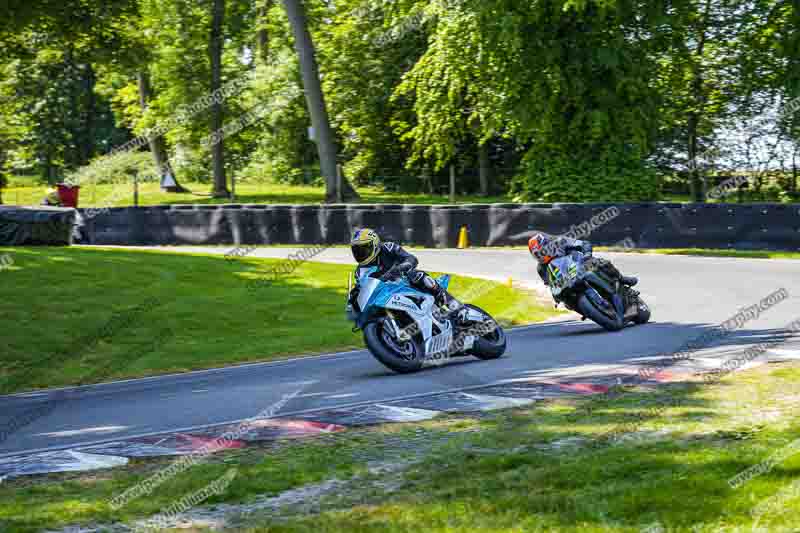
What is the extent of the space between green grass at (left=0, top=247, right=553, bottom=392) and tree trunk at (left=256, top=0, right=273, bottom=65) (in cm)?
3271

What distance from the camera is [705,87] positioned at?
3519 cm

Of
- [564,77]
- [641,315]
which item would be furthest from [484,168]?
[641,315]

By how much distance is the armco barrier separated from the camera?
2667 centimetres

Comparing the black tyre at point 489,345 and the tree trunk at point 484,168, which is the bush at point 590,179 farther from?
the black tyre at point 489,345

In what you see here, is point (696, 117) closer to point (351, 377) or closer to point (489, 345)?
point (489, 345)

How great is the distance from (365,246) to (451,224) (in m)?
18.9

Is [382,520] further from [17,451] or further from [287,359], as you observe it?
[287,359]

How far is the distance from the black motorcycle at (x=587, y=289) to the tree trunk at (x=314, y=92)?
24.6m

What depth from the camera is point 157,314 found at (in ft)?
58.9

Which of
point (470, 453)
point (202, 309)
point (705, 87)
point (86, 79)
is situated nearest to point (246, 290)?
point (202, 309)

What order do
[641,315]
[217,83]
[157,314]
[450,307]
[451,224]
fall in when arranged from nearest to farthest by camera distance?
1. [450,307]
2. [641,315]
3. [157,314]
4. [451,224]
5. [217,83]

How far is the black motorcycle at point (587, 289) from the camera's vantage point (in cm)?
1423

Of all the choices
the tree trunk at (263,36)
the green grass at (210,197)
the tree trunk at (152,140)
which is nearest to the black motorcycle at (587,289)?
the green grass at (210,197)

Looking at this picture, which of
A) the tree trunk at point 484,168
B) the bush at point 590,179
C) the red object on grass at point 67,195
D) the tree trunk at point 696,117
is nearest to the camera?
the bush at point 590,179
